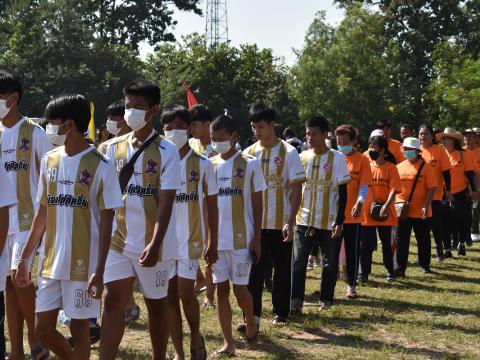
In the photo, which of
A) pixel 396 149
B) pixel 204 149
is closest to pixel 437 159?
pixel 396 149

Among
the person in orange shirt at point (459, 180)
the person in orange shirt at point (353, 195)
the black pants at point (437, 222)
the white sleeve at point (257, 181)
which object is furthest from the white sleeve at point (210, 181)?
the person in orange shirt at point (459, 180)

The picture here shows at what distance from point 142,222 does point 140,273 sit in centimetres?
34

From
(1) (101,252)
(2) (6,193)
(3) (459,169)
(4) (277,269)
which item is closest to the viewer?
(1) (101,252)

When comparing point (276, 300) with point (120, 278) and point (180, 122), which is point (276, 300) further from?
point (120, 278)

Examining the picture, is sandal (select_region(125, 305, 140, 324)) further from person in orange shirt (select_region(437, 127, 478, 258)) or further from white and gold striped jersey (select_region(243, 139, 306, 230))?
person in orange shirt (select_region(437, 127, 478, 258))

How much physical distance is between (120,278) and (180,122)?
5.33 ft

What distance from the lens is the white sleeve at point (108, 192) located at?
17.9 feet

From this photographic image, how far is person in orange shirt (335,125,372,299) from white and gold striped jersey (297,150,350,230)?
3.73 feet

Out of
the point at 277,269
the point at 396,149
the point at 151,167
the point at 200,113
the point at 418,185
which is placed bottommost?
the point at 277,269

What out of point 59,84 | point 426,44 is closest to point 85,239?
point 59,84

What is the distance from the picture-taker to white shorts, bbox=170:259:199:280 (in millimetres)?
6926

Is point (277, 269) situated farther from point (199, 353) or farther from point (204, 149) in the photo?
point (199, 353)

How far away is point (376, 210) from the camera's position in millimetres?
12430

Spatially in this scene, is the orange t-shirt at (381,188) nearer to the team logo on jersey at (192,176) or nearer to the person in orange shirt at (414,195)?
the person in orange shirt at (414,195)
